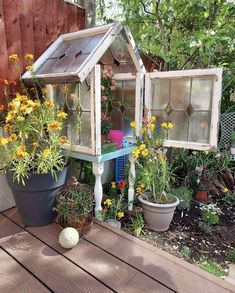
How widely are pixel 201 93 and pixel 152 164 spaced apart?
0.75 meters

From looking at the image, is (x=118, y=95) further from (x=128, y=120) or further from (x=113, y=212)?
(x=113, y=212)

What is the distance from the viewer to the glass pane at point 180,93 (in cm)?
207

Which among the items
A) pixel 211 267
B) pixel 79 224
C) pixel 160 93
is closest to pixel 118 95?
pixel 160 93

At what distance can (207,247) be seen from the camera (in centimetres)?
195

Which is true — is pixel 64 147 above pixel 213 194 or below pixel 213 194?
above

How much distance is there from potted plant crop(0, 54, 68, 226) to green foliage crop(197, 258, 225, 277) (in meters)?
1.17

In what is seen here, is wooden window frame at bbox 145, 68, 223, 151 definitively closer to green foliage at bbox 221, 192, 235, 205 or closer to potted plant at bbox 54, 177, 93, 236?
→ potted plant at bbox 54, 177, 93, 236

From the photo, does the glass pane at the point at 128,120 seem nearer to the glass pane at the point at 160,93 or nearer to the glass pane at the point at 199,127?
the glass pane at the point at 160,93

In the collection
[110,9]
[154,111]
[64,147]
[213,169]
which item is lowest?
[213,169]

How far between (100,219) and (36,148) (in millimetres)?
769

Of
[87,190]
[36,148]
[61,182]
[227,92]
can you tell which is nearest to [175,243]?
[87,190]

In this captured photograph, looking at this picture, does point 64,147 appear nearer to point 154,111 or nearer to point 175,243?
point 154,111

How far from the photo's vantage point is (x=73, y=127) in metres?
1.96

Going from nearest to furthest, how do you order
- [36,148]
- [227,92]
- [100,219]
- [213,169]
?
[36,148]
[100,219]
[213,169]
[227,92]
